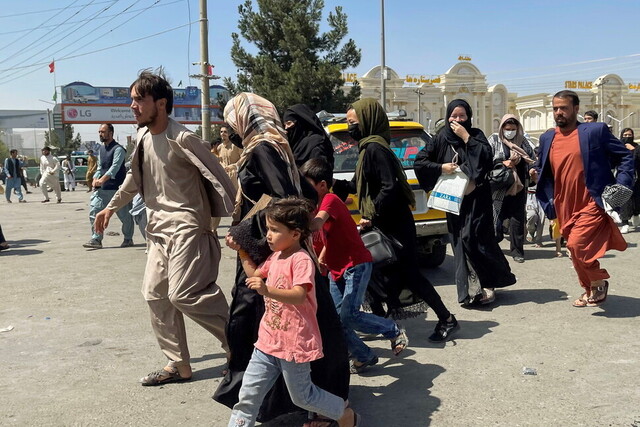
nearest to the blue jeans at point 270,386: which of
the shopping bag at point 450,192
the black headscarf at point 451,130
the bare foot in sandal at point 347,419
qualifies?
the bare foot in sandal at point 347,419

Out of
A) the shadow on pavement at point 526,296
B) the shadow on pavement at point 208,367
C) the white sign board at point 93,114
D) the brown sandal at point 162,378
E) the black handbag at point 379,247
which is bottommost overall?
the shadow on pavement at point 208,367

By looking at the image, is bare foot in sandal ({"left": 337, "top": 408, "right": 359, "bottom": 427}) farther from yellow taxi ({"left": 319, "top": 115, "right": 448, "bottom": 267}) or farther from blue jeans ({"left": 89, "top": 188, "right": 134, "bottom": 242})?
blue jeans ({"left": 89, "top": 188, "right": 134, "bottom": 242})

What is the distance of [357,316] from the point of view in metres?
4.75

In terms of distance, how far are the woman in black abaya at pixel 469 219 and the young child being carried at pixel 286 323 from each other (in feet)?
10.5

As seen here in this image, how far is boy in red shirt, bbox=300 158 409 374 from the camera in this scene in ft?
15.2

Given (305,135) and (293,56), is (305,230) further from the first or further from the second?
(293,56)

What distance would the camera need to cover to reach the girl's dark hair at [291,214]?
3.32 m

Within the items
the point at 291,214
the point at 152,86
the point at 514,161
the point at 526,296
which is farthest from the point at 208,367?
the point at 514,161

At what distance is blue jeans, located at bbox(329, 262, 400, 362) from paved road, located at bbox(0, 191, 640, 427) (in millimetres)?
207

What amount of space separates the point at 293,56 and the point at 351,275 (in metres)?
22.4

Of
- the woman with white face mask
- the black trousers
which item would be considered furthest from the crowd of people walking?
the black trousers

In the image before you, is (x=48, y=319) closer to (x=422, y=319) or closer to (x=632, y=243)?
(x=422, y=319)

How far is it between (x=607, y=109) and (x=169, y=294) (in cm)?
9189

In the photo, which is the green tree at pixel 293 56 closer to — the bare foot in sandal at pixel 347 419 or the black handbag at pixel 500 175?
the black handbag at pixel 500 175
